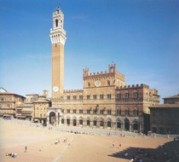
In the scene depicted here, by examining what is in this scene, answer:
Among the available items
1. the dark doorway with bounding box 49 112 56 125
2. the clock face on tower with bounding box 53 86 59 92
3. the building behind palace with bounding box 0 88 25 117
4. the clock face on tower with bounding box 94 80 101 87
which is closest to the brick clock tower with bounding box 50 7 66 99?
the clock face on tower with bounding box 53 86 59 92

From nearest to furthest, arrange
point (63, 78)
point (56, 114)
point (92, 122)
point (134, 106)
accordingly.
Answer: point (134, 106) → point (92, 122) → point (56, 114) → point (63, 78)

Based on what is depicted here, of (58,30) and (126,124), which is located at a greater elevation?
(58,30)

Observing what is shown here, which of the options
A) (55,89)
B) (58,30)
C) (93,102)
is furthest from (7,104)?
(93,102)

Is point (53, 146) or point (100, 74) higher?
point (100, 74)

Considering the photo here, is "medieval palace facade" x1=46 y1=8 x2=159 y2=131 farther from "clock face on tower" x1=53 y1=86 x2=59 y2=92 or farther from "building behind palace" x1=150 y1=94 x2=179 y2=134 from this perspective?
"building behind palace" x1=150 y1=94 x2=179 y2=134

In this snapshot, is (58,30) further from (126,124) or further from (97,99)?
(126,124)

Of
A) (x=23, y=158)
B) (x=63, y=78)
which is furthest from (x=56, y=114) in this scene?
(x=23, y=158)

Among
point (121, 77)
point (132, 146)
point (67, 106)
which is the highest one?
point (121, 77)

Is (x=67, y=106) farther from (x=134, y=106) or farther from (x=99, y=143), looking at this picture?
(x=99, y=143)

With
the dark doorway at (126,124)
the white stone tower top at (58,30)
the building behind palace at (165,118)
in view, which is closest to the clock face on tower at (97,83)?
the dark doorway at (126,124)

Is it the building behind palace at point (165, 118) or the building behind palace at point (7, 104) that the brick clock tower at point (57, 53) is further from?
the building behind palace at point (165, 118)
